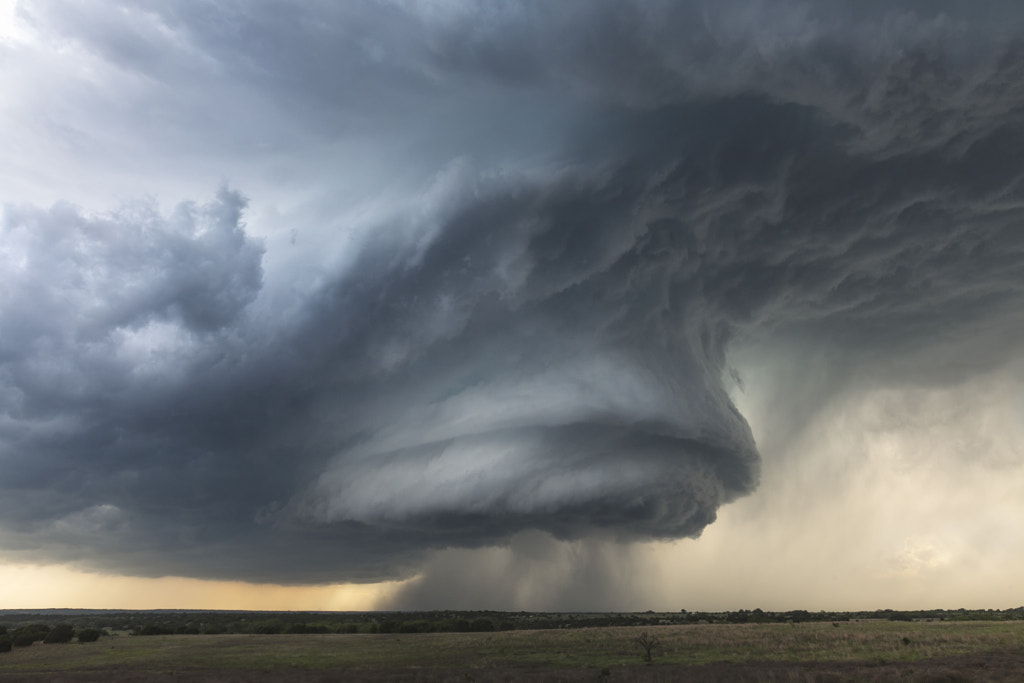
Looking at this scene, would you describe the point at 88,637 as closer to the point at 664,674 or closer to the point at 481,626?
the point at 481,626

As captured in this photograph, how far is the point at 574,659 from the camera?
252 feet

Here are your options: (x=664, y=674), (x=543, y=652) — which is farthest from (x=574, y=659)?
(x=664, y=674)

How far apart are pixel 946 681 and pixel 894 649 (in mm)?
27987

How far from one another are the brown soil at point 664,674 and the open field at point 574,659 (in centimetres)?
11

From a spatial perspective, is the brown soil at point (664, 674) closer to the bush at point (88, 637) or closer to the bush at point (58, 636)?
the bush at point (88, 637)

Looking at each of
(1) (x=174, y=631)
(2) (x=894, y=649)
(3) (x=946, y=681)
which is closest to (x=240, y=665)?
(3) (x=946, y=681)

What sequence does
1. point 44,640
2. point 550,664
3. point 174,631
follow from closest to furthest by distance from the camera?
1. point 550,664
2. point 44,640
3. point 174,631

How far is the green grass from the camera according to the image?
7300cm

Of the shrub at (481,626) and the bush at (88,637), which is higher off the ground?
the bush at (88,637)

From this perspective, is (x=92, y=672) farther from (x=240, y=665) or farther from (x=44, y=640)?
(x=44, y=640)

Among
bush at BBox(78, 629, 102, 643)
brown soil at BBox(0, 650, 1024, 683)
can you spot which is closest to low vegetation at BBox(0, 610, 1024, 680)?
brown soil at BBox(0, 650, 1024, 683)

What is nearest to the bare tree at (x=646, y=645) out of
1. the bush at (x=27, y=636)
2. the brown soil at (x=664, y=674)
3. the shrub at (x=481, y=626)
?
the brown soil at (x=664, y=674)

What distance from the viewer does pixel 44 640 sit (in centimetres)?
12038

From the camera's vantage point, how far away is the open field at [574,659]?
59.7 metres
